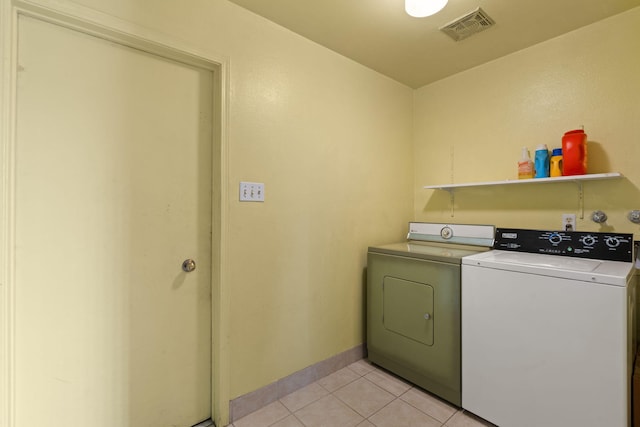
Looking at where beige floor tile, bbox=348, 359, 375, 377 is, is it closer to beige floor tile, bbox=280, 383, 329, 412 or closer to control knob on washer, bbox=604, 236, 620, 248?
beige floor tile, bbox=280, 383, 329, 412

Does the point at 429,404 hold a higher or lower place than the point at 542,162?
lower

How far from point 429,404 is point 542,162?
1.68 metres

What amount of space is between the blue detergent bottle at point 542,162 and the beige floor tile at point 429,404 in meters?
1.56

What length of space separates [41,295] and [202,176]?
2.80 feet

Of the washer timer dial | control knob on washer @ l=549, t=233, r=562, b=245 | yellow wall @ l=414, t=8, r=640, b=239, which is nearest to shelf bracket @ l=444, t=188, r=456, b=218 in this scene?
yellow wall @ l=414, t=8, r=640, b=239

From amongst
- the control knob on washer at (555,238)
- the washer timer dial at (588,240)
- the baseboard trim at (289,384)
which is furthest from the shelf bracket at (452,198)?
the baseboard trim at (289,384)

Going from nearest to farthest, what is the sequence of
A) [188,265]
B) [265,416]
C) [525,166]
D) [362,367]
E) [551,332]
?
1. [551,332]
2. [188,265]
3. [265,416]
4. [525,166]
5. [362,367]

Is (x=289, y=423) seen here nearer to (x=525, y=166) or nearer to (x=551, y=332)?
(x=551, y=332)

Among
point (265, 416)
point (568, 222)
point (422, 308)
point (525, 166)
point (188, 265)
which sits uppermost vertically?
point (525, 166)

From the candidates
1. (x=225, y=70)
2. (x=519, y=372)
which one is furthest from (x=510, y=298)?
(x=225, y=70)

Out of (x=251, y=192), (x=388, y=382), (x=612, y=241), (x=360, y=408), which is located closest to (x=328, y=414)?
(x=360, y=408)

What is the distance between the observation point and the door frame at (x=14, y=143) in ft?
3.53

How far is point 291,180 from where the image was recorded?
1.85 metres

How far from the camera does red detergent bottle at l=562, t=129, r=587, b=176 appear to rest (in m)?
1.68
